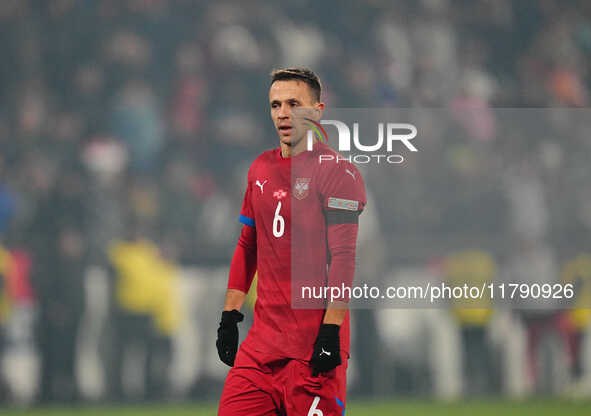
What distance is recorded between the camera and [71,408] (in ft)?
25.9

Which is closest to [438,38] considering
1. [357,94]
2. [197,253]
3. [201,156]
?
[357,94]

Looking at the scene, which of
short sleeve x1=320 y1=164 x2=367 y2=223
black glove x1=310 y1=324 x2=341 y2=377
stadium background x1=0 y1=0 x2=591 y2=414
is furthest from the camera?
stadium background x1=0 y1=0 x2=591 y2=414

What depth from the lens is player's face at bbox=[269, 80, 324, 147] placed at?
347 centimetres

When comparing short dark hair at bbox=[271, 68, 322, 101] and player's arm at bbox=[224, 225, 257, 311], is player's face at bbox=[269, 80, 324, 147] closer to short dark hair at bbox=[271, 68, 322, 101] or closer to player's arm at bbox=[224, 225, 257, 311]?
short dark hair at bbox=[271, 68, 322, 101]

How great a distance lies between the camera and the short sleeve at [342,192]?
339 centimetres

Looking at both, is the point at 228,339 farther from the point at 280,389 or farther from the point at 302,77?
A: the point at 302,77

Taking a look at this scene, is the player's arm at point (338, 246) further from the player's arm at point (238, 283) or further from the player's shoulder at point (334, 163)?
the player's arm at point (238, 283)

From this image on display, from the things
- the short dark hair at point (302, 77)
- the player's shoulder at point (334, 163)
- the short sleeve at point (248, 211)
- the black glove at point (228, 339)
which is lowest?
the black glove at point (228, 339)

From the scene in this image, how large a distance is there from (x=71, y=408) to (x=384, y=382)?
2583mm

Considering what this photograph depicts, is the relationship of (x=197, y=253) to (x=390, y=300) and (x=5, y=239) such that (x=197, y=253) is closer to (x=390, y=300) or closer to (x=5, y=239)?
(x=5, y=239)

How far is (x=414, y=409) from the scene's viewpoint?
312 inches

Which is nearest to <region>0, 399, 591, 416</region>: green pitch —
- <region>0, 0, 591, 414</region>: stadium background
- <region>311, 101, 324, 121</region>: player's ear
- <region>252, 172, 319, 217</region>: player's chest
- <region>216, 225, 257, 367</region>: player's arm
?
<region>0, 0, 591, 414</region>: stadium background

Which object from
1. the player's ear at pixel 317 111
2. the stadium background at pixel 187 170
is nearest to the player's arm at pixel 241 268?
the player's ear at pixel 317 111

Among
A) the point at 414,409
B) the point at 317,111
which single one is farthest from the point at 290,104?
the point at 414,409
